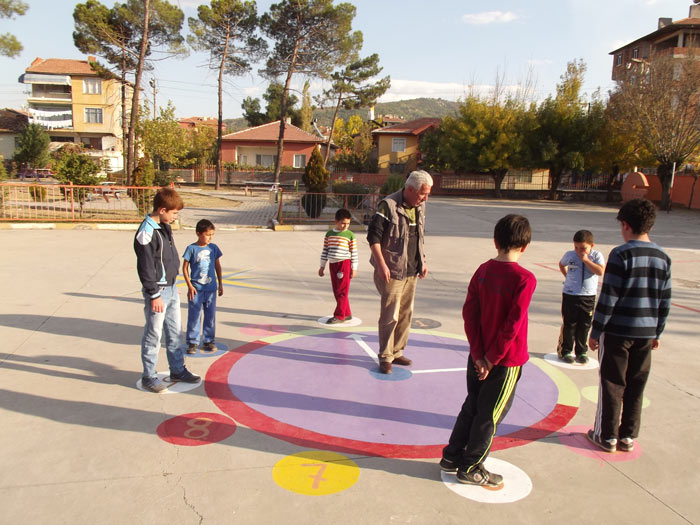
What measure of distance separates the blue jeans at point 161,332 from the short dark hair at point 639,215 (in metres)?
3.56

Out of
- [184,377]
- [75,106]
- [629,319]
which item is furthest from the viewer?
[75,106]

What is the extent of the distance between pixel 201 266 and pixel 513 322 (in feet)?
11.3

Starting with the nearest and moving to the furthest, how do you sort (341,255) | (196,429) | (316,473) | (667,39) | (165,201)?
(316,473) → (196,429) → (165,201) → (341,255) → (667,39)

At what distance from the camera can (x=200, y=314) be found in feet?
17.5

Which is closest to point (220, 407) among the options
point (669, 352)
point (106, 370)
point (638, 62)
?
point (106, 370)

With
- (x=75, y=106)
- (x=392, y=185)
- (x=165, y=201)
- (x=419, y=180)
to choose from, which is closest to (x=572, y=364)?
(x=419, y=180)

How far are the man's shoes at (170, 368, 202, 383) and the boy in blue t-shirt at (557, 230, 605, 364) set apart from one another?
381 centimetres

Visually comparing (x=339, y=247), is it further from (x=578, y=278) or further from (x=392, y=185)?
(x=392, y=185)

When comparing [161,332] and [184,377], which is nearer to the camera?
[161,332]

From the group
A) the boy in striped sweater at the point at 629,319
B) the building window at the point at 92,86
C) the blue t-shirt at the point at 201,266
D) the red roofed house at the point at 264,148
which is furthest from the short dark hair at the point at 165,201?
the building window at the point at 92,86

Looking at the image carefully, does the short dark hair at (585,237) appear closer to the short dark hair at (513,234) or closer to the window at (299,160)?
the short dark hair at (513,234)

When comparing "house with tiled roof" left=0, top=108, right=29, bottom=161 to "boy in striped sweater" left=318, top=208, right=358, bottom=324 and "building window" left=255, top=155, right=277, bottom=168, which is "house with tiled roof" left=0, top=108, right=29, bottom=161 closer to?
"building window" left=255, top=155, right=277, bottom=168

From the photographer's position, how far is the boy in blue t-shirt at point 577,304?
206 inches

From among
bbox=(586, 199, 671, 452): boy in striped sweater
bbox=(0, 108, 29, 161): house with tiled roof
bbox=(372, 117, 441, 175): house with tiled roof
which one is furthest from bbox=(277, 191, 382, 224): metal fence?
bbox=(0, 108, 29, 161): house with tiled roof
